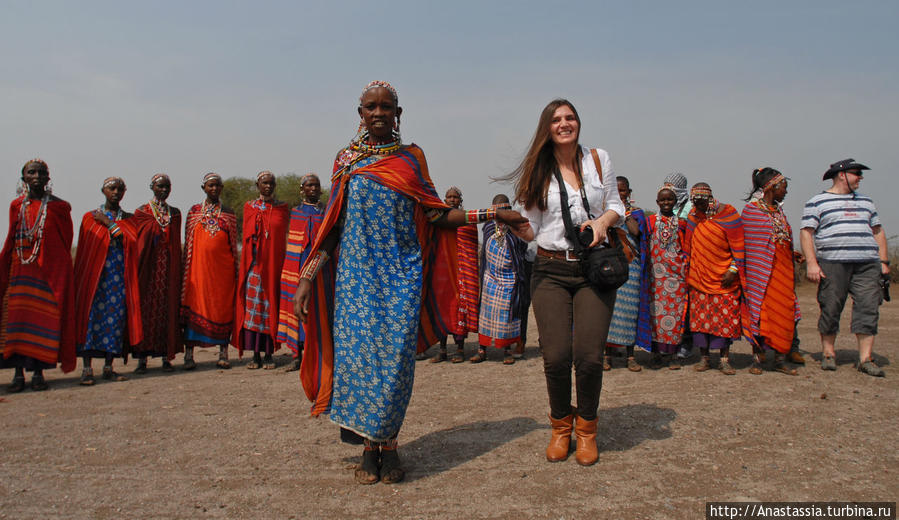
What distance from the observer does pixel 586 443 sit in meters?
3.82

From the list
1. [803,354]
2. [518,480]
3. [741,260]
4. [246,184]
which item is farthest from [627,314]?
[246,184]

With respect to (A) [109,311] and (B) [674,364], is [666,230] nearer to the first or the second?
(B) [674,364]

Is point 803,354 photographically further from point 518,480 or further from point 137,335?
point 137,335

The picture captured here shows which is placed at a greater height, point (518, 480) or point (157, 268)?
point (157, 268)

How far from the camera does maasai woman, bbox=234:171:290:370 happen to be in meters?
8.04

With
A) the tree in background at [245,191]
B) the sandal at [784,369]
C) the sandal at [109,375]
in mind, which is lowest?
the sandal at [109,375]

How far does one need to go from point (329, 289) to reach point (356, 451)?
1212mm

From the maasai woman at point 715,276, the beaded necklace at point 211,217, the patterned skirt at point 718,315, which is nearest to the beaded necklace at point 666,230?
the maasai woman at point 715,276

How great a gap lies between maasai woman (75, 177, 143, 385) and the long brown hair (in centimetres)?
562

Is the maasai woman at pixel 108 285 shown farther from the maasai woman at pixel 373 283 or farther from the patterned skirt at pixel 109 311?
the maasai woman at pixel 373 283

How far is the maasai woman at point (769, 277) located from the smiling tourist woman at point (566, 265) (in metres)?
3.66

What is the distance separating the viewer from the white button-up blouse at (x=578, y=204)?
3779 millimetres

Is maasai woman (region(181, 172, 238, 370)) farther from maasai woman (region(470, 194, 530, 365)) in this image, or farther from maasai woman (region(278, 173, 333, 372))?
maasai woman (region(470, 194, 530, 365))

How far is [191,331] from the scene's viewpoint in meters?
7.98
